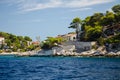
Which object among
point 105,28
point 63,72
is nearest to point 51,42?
point 105,28

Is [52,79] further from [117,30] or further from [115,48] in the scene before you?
[117,30]

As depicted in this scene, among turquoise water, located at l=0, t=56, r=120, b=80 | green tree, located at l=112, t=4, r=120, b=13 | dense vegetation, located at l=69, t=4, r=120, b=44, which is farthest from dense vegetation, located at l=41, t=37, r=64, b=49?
turquoise water, located at l=0, t=56, r=120, b=80

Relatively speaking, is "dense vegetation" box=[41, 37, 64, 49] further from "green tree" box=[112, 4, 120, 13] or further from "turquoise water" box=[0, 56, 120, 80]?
"turquoise water" box=[0, 56, 120, 80]

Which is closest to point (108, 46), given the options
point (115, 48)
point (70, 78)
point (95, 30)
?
point (115, 48)

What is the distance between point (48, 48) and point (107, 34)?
28.7 metres

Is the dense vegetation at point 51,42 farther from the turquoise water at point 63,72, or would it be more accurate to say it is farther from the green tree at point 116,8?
the turquoise water at point 63,72

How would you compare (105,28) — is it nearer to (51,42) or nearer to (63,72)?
(51,42)

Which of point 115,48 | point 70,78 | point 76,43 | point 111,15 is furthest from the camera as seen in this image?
point 76,43

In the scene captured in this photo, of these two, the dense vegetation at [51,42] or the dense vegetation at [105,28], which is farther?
the dense vegetation at [51,42]

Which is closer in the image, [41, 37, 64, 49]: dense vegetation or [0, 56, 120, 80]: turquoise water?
[0, 56, 120, 80]: turquoise water

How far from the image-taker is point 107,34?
128500 mm

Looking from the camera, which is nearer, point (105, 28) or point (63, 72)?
point (63, 72)

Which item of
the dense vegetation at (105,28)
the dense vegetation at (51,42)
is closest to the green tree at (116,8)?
the dense vegetation at (105,28)

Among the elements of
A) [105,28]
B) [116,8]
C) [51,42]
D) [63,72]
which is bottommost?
[63,72]
